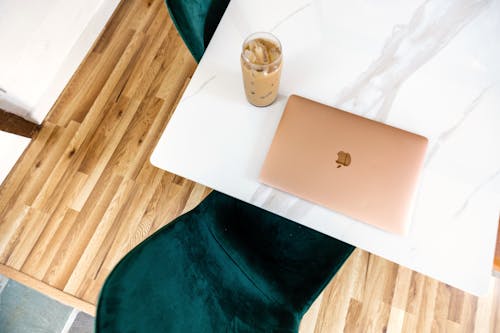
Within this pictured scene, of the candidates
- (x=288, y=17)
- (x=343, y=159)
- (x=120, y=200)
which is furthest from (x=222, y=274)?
(x=120, y=200)

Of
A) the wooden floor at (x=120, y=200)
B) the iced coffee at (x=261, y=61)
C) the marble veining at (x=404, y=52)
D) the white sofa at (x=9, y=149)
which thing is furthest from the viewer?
the white sofa at (x=9, y=149)

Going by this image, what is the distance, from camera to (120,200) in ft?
4.94

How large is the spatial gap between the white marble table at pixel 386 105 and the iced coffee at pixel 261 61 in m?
0.10

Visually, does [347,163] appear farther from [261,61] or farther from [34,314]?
[34,314]

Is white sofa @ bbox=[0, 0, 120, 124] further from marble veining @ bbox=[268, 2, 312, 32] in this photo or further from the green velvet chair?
marble veining @ bbox=[268, 2, 312, 32]

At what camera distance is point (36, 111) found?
1580 millimetres

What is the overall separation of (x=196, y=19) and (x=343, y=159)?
0.49m

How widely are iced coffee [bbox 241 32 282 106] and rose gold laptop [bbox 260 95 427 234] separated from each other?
10cm

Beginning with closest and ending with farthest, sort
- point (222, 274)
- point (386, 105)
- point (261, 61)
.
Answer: point (261, 61) → point (386, 105) → point (222, 274)

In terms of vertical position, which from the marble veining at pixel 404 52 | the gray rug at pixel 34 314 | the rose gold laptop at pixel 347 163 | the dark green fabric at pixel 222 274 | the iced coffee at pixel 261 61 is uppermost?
the iced coffee at pixel 261 61

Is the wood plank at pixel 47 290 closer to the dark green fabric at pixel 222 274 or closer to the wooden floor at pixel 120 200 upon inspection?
the wooden floor at pixel 120 200

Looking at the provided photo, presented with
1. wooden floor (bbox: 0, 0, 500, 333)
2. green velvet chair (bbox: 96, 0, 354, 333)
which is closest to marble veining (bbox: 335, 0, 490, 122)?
green velvet chair (bbox: 96, 0, 354, 333)

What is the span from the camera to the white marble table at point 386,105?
2.31 ft

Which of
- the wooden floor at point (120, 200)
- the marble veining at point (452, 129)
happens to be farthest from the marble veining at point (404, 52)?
the wooden floor at point (120, 200)
